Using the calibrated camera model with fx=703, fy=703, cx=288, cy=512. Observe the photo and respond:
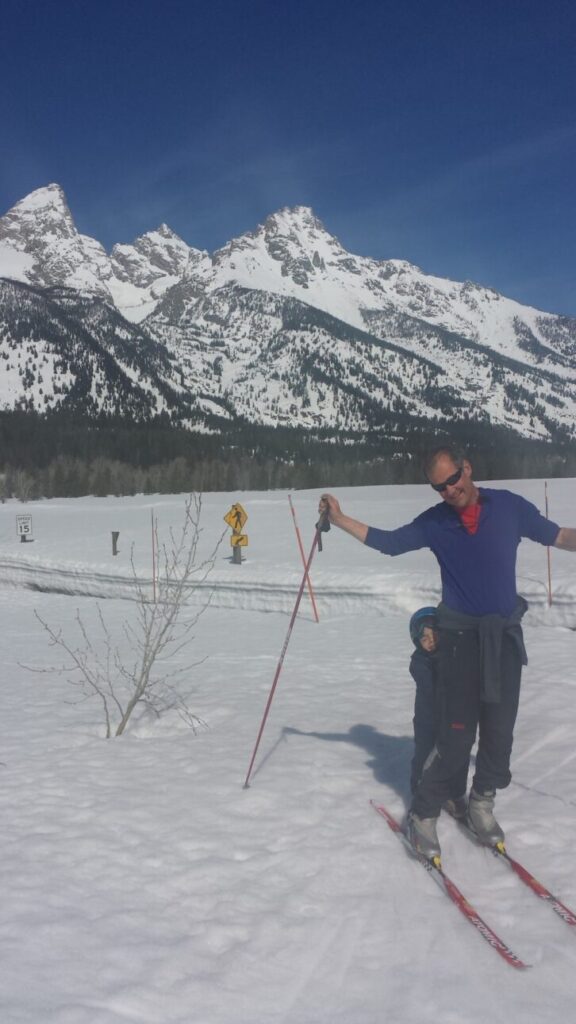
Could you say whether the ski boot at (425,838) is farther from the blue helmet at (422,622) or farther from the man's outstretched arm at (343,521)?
the man's outstretched arm at (343,521)

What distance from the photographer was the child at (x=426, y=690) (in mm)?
4020

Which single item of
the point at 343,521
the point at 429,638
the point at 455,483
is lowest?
the point at 429,638

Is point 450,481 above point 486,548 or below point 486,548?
above

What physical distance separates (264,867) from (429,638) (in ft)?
5.22

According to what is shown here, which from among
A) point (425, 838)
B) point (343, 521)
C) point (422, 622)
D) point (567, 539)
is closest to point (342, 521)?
point (343, 521)

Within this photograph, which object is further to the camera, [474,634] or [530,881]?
[474,634]

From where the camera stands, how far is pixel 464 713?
388 centimetres

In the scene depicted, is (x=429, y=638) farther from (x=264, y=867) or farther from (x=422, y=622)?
(x=264, y=867)

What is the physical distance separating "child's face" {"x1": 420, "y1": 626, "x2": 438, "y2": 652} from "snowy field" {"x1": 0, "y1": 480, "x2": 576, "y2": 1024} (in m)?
1.23

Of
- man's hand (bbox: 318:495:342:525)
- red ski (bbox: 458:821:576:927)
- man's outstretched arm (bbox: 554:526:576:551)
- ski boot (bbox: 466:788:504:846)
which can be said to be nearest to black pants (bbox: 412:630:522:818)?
ski boot (bbox: 466:788:504:846)

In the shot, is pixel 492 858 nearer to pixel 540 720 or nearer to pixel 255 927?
pixel 255 927

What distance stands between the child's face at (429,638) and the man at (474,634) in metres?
0.06

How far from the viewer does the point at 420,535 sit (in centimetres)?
419

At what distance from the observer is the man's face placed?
3867 millimetres
